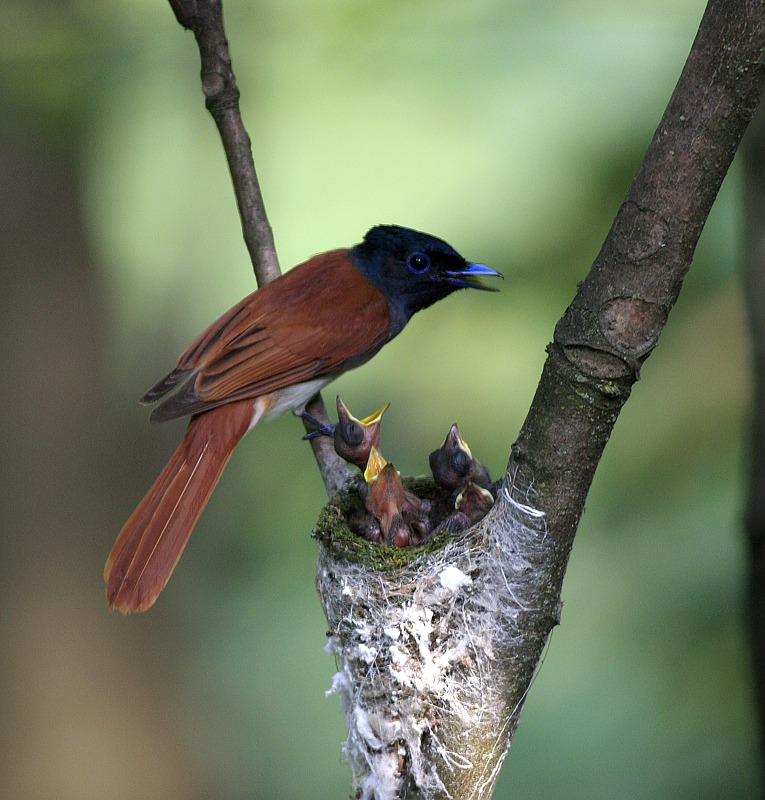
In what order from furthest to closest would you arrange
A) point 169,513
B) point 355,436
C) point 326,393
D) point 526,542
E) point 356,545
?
point 326,393 < point 169,513 < point 355,436 < point 356,545 < point 526,542

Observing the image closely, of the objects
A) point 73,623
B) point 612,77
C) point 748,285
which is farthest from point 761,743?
point 612,77

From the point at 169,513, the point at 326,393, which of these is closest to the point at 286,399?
the point at 169,513

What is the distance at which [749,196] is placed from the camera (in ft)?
10.8

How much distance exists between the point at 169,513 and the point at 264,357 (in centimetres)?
70

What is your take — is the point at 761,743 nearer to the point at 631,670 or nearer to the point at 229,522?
the point at 631,670

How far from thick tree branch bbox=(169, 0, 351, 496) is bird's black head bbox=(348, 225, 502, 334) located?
0.86 m

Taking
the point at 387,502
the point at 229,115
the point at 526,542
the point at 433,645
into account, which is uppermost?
the point at 229,115

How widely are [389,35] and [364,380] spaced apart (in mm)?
1960

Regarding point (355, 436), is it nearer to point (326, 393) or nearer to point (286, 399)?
point (286, 399)

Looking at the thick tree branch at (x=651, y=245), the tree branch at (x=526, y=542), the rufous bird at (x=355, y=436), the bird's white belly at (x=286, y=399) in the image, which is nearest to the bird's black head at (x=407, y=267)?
the bird's white belly at (x=286, y=399)

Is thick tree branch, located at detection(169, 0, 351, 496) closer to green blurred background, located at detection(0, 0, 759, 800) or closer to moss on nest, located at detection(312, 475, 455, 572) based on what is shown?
moss on nest, located at detection(312, 475, 455, 572)

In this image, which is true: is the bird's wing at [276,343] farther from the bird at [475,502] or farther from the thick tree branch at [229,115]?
the bird at [475,502]

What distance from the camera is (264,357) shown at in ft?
11.1

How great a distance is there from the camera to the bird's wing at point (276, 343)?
3314 millimetres
